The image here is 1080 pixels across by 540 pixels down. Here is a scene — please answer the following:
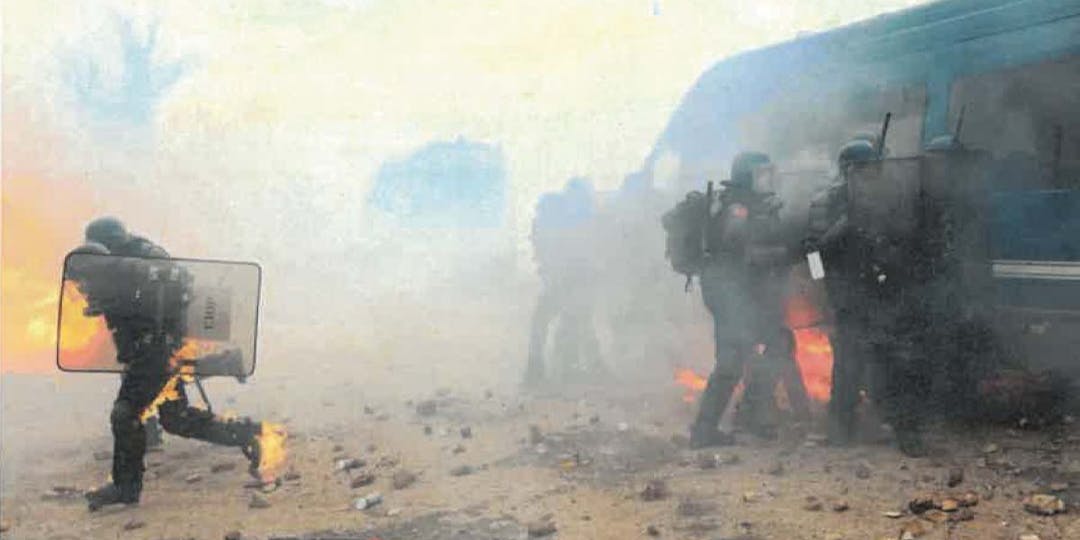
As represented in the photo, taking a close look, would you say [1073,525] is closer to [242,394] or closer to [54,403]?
[242,394]

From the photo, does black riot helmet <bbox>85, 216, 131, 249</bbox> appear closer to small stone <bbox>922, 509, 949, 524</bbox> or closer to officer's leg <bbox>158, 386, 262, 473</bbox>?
officer's leg <bbox>158, 386, 262, 473</bbox>

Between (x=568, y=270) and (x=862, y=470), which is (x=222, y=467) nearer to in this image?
(x=862, y=470)

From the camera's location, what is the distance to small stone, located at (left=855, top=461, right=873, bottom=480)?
466 centimetres

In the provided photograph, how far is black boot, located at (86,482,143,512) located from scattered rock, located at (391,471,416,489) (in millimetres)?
1400

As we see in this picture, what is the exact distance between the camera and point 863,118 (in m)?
6.82

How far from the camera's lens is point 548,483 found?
497cm

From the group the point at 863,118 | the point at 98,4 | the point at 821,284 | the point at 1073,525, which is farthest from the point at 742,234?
the point at 98,4

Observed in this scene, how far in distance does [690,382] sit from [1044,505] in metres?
3.98

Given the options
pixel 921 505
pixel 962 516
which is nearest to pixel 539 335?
pixel 921 505

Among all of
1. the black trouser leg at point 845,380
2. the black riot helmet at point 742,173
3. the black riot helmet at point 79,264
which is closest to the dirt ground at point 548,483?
the black trouser leg at point 845,380

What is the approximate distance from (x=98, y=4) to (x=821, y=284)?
9.50 meters

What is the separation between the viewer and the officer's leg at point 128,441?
4.81 m

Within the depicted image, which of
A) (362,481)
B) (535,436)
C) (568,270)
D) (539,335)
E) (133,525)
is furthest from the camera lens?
(568,270)

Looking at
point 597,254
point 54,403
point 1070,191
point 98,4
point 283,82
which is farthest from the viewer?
point 283,82
